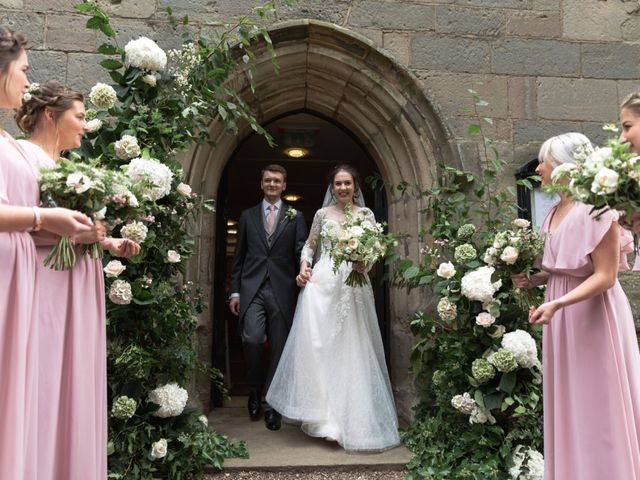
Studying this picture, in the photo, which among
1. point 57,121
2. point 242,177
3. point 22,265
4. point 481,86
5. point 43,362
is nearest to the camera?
point 22,265

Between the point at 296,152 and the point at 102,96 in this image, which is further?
the point at 296,152

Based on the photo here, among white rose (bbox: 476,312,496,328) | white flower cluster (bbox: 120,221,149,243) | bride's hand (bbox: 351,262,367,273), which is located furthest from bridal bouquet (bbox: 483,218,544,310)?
white flower cluster (bbox: 120,221,149,243)

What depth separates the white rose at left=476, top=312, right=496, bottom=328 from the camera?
304cm

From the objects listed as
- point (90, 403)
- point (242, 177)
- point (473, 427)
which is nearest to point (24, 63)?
point (90, 403)

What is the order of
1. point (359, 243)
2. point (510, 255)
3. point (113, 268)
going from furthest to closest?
point (359, 243)
point (113, 268)
point (510, 255)

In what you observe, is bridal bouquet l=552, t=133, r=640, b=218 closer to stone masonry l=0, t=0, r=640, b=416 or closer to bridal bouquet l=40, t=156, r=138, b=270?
bridal bouquet l=40, t=156, r=138, b=270

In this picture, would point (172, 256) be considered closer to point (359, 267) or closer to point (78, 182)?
point (78, 182)

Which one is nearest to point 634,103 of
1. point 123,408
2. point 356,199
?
point 356,199

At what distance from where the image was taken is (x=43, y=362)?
6.15 ft

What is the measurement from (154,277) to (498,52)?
3.23 meters

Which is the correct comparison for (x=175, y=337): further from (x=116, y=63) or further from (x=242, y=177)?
(x=242, y=177)

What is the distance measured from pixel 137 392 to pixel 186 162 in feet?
5.56

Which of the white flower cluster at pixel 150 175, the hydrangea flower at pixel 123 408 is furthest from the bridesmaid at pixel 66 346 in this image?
the hydrangea flower at pixel 123 408

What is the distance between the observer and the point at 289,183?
9.08 meters
